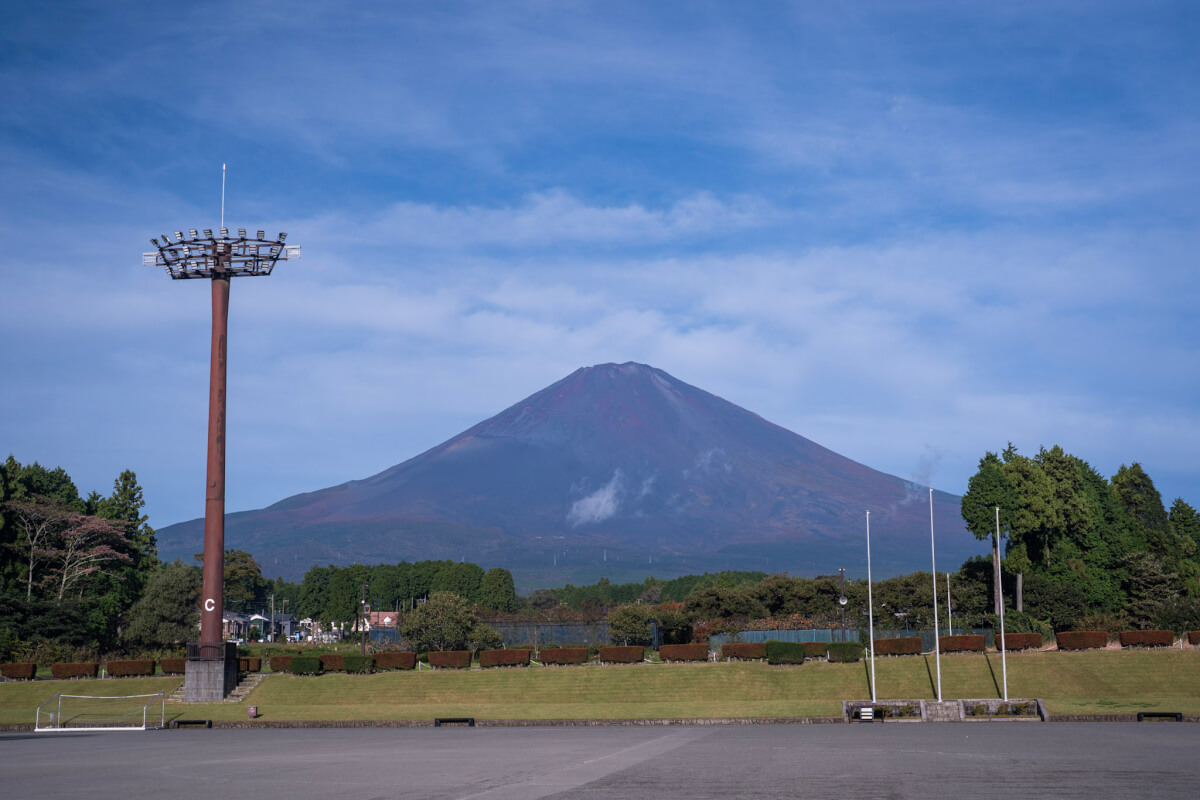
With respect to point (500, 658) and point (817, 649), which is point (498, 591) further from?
point (817, 649)

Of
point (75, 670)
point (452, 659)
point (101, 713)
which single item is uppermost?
point (452, 659)

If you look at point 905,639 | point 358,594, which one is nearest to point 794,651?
point 905,639

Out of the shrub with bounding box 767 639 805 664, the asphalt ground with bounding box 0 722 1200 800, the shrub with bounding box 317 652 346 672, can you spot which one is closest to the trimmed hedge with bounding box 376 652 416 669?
the shrub with bounding box 317 652 346 672

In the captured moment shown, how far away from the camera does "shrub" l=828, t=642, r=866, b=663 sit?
5569cm

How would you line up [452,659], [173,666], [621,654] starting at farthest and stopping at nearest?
[173,666]
[452,659]
[621,654]

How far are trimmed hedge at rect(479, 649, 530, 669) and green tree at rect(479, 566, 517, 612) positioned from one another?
10065 centimetres

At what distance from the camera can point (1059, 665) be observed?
52.8m

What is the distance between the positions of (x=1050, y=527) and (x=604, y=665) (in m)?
41.2

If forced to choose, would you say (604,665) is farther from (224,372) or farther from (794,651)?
(224,372)

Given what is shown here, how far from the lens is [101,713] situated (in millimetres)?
52156

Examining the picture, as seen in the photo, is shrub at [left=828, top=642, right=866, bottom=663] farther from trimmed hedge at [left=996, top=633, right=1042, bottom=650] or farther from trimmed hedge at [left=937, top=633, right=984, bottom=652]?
trimmed hedge at [left=996, top=633, right=1042, bottom=650]

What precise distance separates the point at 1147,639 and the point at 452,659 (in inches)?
1473

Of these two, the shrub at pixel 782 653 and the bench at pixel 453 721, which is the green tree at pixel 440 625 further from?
the bench at pixel 453 721

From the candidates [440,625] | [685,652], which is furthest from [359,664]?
[685,652]
